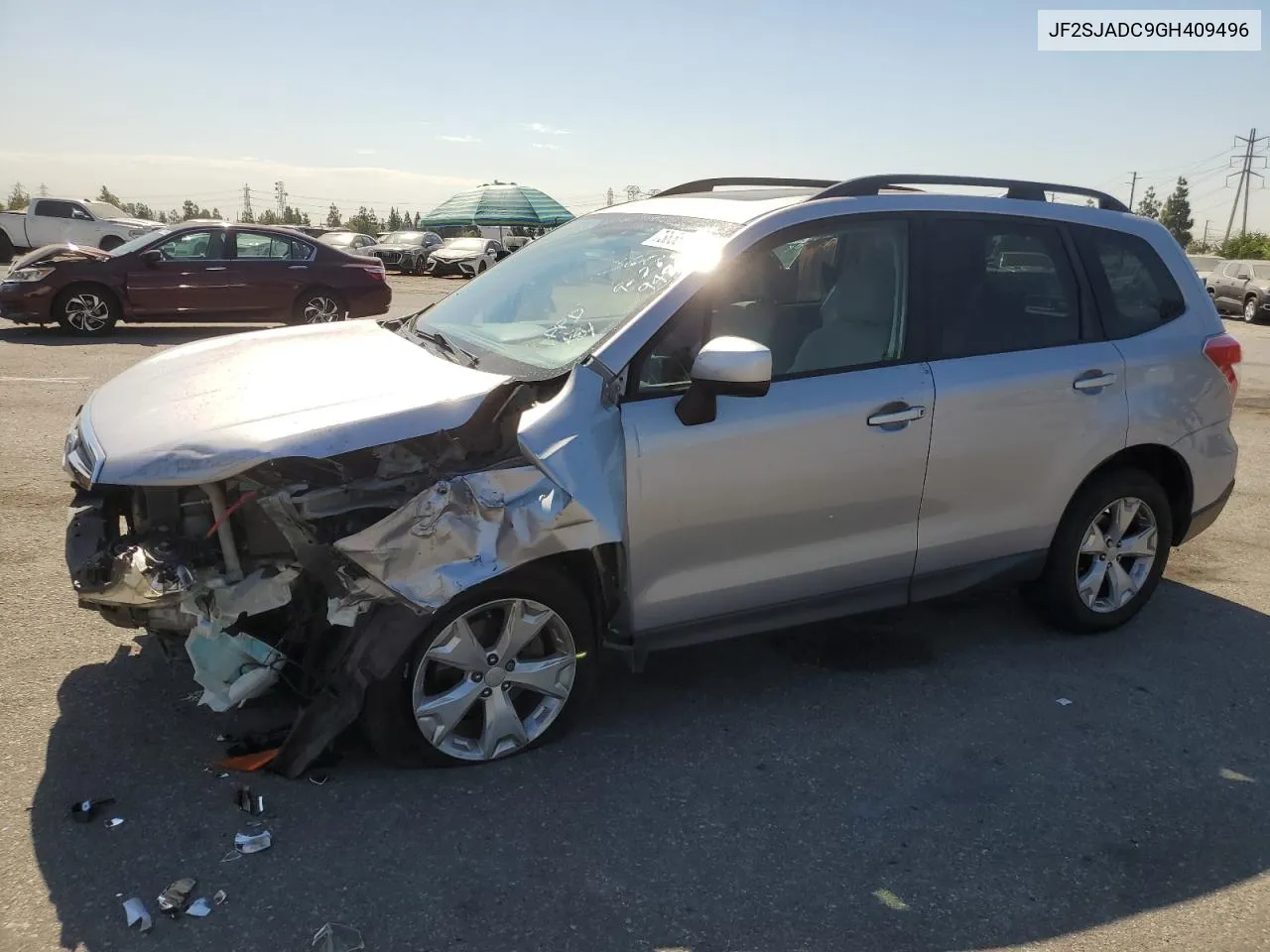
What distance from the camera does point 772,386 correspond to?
3674mm

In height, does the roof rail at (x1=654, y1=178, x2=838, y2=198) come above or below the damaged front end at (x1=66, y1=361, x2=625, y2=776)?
above

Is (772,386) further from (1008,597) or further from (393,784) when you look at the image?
(1008,597)

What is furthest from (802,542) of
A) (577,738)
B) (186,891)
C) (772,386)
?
(186,891)

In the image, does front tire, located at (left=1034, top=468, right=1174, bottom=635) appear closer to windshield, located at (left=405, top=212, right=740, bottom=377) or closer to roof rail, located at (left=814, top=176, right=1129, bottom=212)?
roof rail, located at (left=814, top=176, right=1129, bottom=212)

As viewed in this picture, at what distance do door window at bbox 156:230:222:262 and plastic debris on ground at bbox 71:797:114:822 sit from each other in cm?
1214

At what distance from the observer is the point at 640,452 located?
11.1ft

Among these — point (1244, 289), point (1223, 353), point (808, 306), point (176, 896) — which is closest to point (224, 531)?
point (176, 896)

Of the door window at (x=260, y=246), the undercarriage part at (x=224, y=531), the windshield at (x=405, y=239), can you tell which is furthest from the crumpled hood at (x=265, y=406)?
the windshield at (x=405, y=239)

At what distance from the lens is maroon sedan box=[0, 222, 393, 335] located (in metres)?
13.3

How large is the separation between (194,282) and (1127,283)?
1239 cm

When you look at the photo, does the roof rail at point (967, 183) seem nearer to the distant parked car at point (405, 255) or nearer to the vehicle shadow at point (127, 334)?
the vehicle shadow at point (127, 334)

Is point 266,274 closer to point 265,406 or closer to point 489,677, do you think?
point 265,406

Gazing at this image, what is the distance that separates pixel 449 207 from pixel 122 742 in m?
42.8

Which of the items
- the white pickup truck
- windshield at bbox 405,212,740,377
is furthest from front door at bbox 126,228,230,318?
the white pickup truck
